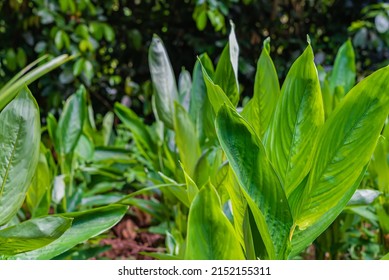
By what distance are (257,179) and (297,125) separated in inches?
5.2

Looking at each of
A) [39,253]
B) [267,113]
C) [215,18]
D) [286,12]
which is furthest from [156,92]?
[286,12]

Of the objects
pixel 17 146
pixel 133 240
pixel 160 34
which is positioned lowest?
pixel 133 240

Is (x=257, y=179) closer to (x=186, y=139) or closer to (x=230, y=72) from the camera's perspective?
(x=230, y=72)

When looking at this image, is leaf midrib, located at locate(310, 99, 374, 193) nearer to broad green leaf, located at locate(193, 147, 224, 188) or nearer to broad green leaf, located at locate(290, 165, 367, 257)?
broad green leaf, located at locate(290, 165, 367, 257)

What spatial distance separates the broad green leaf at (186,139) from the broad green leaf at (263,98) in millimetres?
364

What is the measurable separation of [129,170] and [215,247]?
41.0 inches

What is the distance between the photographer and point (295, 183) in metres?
0.88

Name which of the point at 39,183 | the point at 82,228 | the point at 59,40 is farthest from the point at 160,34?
the point at 82,228

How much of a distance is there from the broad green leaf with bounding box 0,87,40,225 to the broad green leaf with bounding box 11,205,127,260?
3.4 inches

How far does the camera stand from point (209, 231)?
725 mm

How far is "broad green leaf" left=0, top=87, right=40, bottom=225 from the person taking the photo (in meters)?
0.87

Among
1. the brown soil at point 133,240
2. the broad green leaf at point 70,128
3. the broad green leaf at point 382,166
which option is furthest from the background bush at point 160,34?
the broad green leaf at point 382,166

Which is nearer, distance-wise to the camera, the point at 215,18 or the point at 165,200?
the point at 165,200
